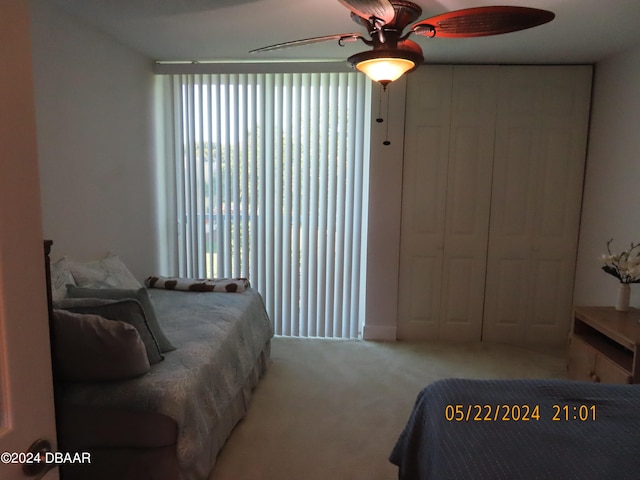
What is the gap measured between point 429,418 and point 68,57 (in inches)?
110

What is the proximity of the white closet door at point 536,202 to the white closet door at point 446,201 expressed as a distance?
0.11 m

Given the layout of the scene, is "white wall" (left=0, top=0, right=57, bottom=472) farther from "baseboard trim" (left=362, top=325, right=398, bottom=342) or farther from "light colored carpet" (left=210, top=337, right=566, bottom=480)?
"baseboard trim" (left=362, top=325, right=398, bottom=342)

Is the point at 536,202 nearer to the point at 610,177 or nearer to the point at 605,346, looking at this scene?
the point at 610,177

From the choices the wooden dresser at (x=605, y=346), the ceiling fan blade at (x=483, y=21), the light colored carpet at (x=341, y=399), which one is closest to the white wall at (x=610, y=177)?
the wooden dresser at (x=605, y=346)

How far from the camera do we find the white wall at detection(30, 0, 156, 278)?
8.04ft

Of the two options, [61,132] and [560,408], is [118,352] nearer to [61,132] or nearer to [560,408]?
[61,132]

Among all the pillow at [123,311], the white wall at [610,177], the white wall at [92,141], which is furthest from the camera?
the white wall at [610,177]

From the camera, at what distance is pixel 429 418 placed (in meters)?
1.63

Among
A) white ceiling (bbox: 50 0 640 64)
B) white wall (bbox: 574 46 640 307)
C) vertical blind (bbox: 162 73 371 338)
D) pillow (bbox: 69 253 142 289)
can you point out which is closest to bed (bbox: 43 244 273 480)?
pillow (bbox: 69 253 142 289)

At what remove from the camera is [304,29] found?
2766 mm

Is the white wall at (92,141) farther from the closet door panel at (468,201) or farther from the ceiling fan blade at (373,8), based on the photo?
the closet door panel at (468,201)

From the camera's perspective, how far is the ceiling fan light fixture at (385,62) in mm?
1766

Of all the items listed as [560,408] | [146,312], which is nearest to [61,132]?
[146,312]

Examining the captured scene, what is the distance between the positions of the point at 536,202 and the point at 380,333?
1759mm
